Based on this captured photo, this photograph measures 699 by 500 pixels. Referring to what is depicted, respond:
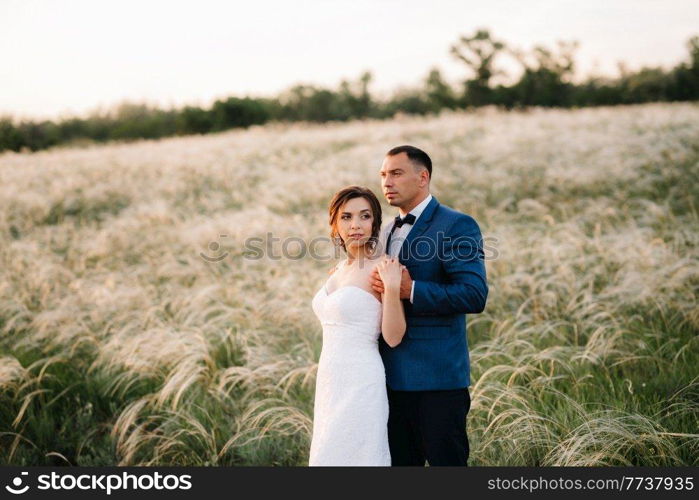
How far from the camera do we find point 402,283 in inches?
118

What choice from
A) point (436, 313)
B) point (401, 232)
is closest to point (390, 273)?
point (436, 313)

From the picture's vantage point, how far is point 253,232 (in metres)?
8.84

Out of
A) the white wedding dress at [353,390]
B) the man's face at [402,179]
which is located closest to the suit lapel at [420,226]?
the man's face at [402,179]

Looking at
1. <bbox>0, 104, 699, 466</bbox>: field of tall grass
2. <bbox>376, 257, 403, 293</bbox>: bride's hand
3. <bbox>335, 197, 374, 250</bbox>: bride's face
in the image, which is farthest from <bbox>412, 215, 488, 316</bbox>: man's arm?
<bbox>0, 104, 699, 466</bbox>: field of tall grass

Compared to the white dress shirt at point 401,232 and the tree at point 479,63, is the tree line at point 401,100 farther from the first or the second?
the white dress shirt at point 401,232

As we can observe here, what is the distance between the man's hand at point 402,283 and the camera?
296cm

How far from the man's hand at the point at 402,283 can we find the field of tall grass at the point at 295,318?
1388 millimetres

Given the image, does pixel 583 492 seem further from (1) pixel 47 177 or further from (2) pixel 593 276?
(1) pixel 47 177

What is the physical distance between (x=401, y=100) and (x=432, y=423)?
42.4 meters

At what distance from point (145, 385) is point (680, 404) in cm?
438

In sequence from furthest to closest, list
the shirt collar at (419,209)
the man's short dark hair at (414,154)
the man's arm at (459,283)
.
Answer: the shirt collar at (419,209) → the man's short dark hair at (414,154) → the man's arm at (459,283)

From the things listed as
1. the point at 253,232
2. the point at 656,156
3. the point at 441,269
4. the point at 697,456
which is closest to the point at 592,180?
the point at 656,156

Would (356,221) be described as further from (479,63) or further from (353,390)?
(479,63)

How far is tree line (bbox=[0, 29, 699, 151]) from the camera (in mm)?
28016
